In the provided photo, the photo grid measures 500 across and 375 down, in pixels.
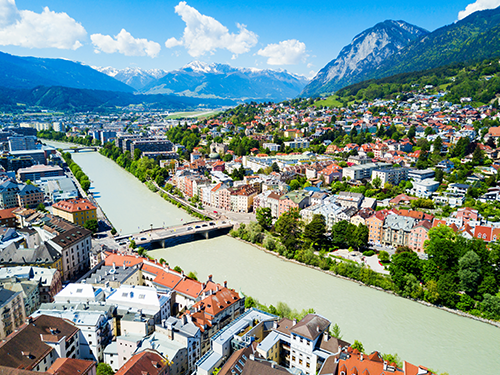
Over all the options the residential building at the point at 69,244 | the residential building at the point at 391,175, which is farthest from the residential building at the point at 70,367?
the residential building at the point at 391,175

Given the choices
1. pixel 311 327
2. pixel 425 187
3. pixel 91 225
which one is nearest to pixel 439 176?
pixel 425 187

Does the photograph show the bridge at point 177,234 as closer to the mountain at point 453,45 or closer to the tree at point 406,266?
the tree at point 406,266

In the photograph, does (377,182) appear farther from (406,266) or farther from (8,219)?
(8,219)

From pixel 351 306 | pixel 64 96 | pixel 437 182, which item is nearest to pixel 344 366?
pixel 351 306

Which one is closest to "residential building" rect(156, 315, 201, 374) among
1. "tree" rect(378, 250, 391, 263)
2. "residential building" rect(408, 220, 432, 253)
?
"tree" rect(378, 250, 391, 263)

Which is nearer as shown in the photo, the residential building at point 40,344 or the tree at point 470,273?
the residential building at point 40,344

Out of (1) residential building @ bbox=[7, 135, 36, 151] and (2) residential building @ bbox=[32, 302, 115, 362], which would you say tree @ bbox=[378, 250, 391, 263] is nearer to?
(2) residential building @ bbox=[32, 302, 115, 362]
